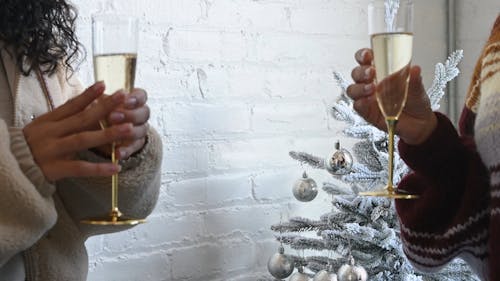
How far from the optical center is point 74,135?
3.18 ft

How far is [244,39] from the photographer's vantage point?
6.17ft

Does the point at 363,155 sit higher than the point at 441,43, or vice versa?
the point at 441,43

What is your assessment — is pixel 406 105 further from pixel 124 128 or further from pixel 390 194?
pixel 124 128

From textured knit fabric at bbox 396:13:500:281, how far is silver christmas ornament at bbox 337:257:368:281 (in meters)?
0.36

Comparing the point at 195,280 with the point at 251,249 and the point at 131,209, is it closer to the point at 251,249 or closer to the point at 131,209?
the point at 251,249

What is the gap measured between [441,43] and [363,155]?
2.82 ft

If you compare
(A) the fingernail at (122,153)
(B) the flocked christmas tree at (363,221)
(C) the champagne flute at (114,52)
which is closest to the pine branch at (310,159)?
(B) the flocked christmas tree at (363,221)

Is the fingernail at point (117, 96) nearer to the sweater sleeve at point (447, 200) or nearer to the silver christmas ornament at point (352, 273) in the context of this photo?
the sweater sleeve at point (447, 200)

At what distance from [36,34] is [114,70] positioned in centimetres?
40

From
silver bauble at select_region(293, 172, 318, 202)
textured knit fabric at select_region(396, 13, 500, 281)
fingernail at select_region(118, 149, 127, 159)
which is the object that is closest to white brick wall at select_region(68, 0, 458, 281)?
silver bauble at select_region(293, 172, 318, 202)

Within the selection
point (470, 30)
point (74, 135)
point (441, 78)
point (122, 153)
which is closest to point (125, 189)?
point (122, 153)

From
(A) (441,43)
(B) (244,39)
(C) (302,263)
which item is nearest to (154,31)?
(B) (244,39)

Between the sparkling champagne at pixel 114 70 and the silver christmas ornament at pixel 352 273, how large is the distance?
0.80 m

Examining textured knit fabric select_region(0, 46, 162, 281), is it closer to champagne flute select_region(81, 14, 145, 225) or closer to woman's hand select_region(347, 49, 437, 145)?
champagne flute select_region(81, 14, 145, 225)
